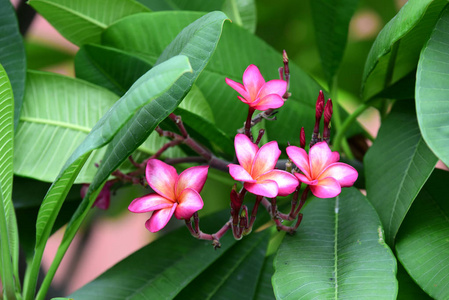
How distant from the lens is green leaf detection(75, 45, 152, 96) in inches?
26.8

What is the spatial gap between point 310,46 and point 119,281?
72cm

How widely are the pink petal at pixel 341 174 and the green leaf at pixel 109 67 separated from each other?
0.89 feet

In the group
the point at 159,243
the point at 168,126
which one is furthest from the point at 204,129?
the point at 159,243

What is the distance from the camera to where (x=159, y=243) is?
0.71 meters

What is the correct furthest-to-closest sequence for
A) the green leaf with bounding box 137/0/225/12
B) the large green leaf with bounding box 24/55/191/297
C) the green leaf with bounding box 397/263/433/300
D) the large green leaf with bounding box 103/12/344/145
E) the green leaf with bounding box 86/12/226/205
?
the green leaf with bounding box 137/0/225/12, the large green leaf with bounding box 103/12/344/145, the green leaf with bounding box 397/263/433/300, the green leaf with bounding box 86/12/226/205, the large green leaf with bounding box 24/55/191/297

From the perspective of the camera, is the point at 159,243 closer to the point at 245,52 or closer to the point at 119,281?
the point at 119,281

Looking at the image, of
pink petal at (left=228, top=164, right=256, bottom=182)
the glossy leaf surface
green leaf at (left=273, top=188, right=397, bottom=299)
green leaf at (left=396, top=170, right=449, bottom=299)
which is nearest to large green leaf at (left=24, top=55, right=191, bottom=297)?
the glossy leaf surface

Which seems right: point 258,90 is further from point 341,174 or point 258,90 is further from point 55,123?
point 55,123

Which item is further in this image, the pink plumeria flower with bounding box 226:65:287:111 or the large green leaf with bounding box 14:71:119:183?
the large green leaf with bounding box 14:71:119:183

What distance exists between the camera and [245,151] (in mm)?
509

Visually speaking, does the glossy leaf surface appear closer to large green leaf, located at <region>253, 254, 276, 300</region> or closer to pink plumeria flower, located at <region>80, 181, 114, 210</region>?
pink plumeria flower, located at <region>80, 181, 114, 210</region>

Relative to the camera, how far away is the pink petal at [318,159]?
20.4 inches

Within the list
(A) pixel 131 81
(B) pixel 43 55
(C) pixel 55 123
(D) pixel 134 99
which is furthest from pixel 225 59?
(B) pixel 43 55

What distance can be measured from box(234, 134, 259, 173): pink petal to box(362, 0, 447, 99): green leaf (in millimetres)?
179
